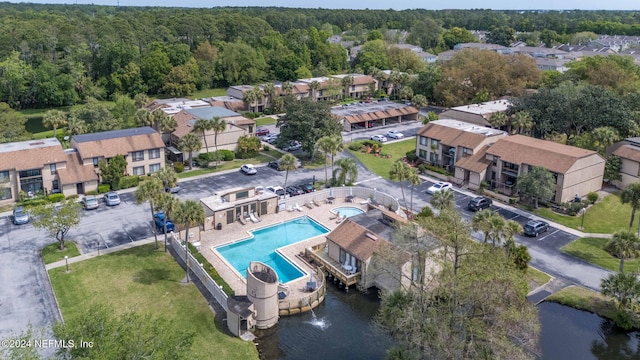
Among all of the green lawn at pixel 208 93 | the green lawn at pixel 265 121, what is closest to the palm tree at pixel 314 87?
the green lawn at pixel 265 121

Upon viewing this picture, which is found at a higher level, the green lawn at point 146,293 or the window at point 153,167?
the window at point 153,167

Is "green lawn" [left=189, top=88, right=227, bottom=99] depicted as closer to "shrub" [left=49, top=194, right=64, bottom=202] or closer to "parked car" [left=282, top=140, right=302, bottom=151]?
"parked car" [left=282, top=140, right=302, bottom=151]

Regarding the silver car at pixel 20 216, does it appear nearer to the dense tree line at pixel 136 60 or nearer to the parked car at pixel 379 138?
the parked car at pixel 379 138

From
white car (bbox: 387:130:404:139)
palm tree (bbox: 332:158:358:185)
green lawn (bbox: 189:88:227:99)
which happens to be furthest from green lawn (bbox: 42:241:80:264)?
green lawn (bbox: 189:88:227:99)

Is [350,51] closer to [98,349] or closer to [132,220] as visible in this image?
[132,220]

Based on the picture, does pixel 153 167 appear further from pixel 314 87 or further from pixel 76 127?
pixel 314 87

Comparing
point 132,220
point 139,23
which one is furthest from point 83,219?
point 139,23
